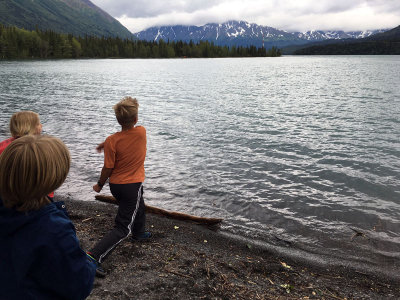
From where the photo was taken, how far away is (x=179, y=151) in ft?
53.7

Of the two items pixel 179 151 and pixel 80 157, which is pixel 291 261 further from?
pixel 80 157

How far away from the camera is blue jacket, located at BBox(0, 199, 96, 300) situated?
214 centimetres

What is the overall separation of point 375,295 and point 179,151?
1164 cm

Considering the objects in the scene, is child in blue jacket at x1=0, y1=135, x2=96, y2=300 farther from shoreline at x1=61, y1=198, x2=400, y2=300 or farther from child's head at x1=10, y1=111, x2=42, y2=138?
child's head at x1=10, y1=111, x2=42, y2=138

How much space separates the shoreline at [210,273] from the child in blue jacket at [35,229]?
3001mm

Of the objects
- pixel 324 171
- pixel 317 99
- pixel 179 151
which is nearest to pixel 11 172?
pixel 324 171

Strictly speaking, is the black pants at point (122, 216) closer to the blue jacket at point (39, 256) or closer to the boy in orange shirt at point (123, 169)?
the boy in orange shirt at point (123, 169)

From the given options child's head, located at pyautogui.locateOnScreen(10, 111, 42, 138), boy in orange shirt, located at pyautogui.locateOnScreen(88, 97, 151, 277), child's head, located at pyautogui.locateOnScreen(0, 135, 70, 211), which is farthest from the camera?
boy in orange shirt, located at pyautogui.locateOnScreen(88, 97, 151, 277)

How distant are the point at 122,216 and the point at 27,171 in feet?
13.4

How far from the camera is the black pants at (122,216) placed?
18.9 ft

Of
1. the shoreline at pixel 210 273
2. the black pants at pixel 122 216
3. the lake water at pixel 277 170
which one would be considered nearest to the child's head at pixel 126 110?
the black pants at pixel 122 216

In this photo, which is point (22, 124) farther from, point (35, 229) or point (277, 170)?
point (277, 170)

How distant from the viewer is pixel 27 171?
207 centimetres

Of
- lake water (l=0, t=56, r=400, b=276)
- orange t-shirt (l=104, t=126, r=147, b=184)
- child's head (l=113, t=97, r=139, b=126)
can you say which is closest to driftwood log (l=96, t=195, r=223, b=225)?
lake water (l=0, t=56, r=400, b=276)
